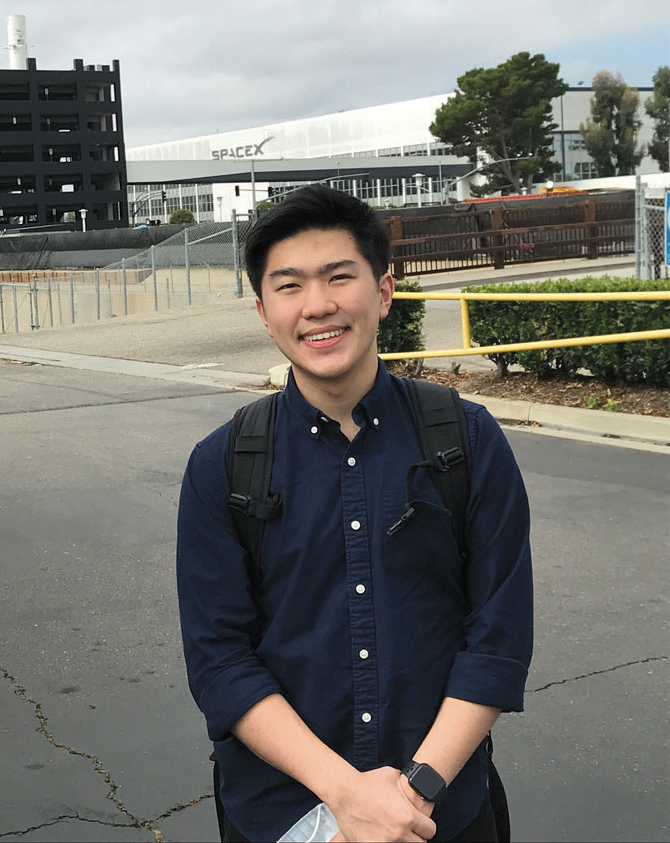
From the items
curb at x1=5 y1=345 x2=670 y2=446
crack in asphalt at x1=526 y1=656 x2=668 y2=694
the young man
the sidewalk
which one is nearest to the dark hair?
the young man

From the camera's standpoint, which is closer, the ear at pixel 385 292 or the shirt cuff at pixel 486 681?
the shirt cuff at pixel 486 681

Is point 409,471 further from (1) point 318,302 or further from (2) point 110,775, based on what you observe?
(2) point 110,775

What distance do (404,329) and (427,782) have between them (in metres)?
11.8

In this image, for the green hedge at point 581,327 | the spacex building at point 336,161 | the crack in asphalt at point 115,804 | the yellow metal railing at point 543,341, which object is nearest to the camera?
the crack in asphalt at point 115,804

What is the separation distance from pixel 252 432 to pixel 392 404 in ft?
0.90

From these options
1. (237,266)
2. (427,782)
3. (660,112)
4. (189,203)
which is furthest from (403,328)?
(189,203)

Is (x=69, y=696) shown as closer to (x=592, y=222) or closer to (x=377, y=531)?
(x=377, y=531)

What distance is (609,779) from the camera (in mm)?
3926

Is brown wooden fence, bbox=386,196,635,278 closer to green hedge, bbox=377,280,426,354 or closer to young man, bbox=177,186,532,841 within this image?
green hedge, bbox=377,280,426,354

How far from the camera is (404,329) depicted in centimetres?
1367

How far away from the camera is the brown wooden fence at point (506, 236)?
92.7 ft

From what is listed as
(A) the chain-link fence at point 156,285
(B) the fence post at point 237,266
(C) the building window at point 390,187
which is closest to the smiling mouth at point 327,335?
(A) the chain-link fence at point 156,285

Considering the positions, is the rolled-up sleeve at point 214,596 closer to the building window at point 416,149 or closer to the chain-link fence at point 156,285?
the chain-link fence at point 156,285

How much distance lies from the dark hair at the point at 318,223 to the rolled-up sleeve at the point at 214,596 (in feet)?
1.30
